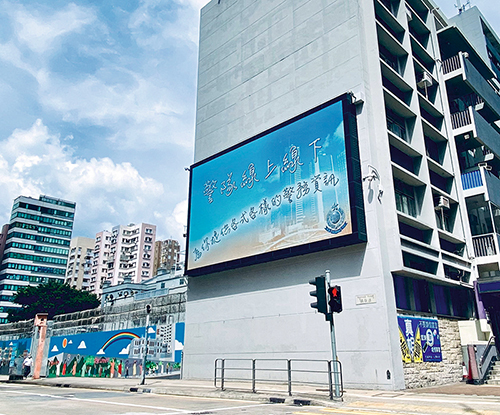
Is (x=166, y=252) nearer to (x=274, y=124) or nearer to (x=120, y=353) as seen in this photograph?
(x=120, y=353)

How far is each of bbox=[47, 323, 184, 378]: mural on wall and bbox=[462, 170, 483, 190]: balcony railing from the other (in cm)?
1978

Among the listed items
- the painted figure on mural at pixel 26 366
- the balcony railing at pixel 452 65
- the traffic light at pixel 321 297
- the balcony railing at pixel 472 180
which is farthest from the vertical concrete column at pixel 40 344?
the balcony railing at pixel 452 65

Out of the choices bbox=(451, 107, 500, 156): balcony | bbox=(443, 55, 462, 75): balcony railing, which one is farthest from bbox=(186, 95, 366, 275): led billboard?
bbox=(443, 55, 462, 75): balcony railing

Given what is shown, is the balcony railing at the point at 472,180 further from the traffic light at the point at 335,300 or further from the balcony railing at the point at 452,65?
the traffic light at the point at 335,300

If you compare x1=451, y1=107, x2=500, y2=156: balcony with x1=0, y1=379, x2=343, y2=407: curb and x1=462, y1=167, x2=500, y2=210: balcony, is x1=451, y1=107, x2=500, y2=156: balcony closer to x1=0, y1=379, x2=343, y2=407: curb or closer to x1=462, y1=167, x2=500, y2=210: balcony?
x1=462, y1=167, x2=500, y2=210: balcony

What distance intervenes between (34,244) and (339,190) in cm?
11504

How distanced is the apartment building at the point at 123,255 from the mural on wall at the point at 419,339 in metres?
116

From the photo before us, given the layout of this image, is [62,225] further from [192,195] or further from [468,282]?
[468,282]

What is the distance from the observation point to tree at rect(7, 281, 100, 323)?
76.9 m

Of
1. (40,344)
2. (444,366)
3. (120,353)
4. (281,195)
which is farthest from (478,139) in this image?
(40,344)

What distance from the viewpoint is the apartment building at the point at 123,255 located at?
130750 millimetres

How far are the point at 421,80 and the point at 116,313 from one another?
2862 centimetres

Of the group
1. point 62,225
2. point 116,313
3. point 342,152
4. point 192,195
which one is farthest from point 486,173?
point 62,225

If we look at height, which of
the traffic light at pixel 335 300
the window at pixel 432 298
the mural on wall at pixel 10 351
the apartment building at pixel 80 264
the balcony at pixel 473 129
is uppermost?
the apartment building at pixel 80 264
